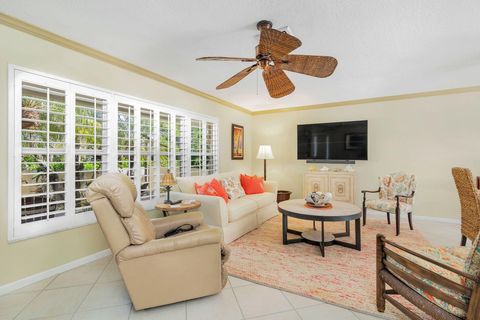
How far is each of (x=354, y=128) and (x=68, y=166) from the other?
4.97 metres

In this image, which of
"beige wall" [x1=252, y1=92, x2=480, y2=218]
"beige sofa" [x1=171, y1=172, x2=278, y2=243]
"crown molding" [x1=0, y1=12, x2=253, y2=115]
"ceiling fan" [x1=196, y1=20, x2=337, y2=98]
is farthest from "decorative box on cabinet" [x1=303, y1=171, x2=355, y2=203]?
"crown molding" [x1=0, y1=12, x2=253, y2=115]

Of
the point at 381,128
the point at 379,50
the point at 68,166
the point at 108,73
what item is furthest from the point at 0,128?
the point at 381,128

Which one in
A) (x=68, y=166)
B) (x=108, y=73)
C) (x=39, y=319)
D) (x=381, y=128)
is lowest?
(x=39, y=319)

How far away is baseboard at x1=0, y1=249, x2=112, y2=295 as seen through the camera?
215 cm

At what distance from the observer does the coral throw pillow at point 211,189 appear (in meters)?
3.52

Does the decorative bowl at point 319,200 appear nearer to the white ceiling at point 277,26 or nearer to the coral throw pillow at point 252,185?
the coral throw pillow at point 252,185

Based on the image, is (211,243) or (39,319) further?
(211,243)

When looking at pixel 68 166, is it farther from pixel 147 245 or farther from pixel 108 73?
pixel 147 245

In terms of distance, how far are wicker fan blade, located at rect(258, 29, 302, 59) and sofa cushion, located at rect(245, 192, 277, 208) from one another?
2601mm

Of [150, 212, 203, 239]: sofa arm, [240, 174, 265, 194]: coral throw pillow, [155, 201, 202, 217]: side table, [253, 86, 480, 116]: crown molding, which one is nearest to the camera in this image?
[150, 212, 203, 239]: sofa arm

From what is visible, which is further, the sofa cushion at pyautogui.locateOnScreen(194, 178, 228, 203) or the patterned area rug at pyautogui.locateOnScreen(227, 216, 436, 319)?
the sofa cushion at pyautogui.locateOnScreen(194, 178, 228, 203)

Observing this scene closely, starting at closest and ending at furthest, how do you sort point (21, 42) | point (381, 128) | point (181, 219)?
point (21, 42) → point (181, 219) → point (381, 128)

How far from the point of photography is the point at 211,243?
1900 millimetres

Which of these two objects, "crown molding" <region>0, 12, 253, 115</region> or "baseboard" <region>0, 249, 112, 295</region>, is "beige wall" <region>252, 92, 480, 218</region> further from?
"baseboard" <region>0, 249, 112, 295</region>
